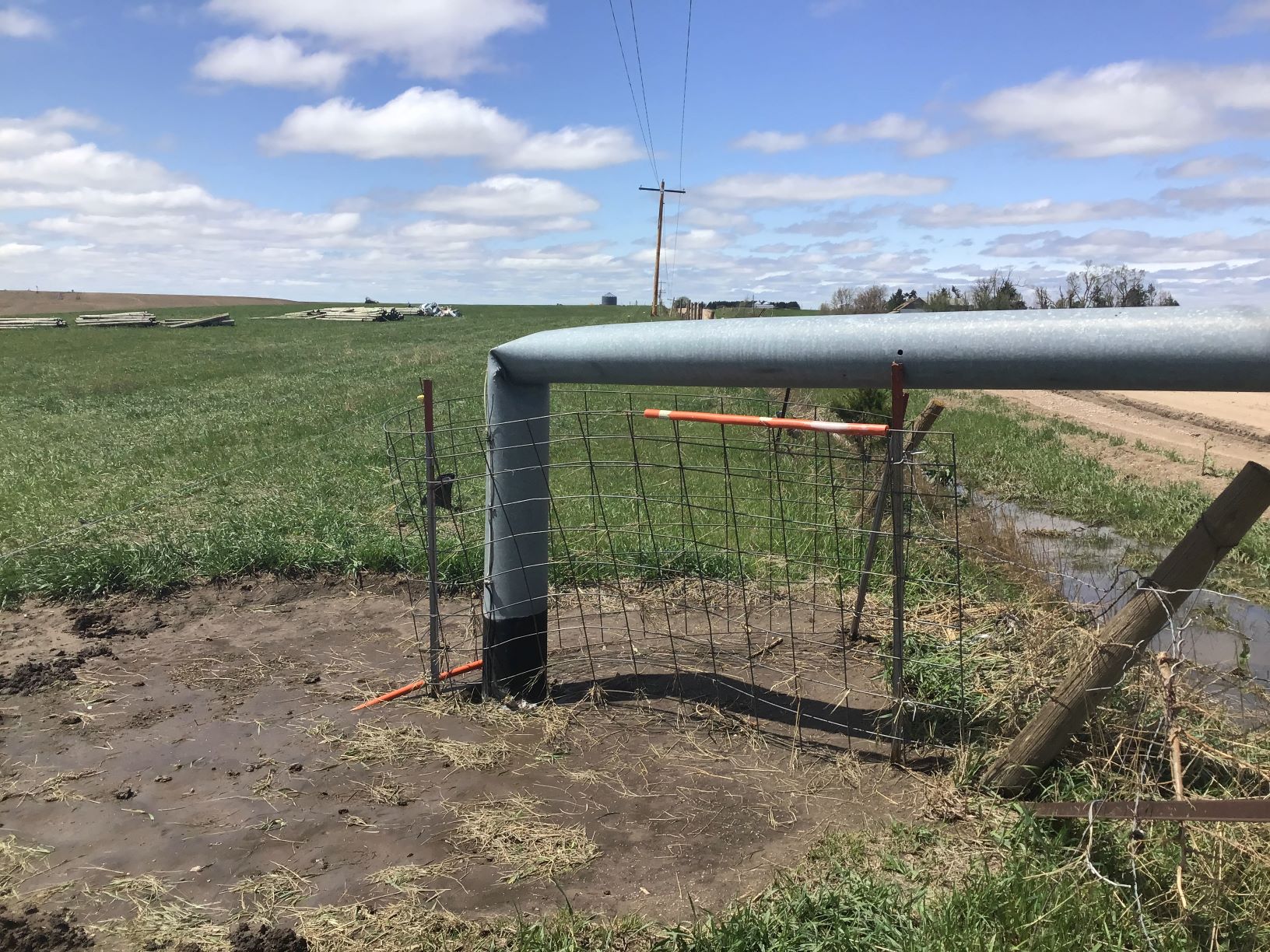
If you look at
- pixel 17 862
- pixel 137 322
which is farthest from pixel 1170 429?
pixel 137 322

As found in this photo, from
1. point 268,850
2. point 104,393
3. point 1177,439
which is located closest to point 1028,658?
point 268,850

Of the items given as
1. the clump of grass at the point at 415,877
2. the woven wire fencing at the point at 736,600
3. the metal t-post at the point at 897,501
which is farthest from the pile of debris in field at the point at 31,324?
the metal t-post at the point at 897,501

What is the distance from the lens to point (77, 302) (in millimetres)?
71375

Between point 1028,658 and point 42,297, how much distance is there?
283 feet

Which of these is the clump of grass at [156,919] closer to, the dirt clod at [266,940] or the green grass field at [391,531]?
the dirt clod at [266,940]

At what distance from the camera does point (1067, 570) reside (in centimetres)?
800

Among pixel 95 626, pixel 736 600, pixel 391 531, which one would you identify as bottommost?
pixel 95 626

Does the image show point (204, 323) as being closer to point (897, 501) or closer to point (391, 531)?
point (391, 531)

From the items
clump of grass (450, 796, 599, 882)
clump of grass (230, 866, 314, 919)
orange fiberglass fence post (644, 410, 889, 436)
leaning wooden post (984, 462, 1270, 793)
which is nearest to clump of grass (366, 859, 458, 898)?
clump of grass (450, 796, 599, 882)

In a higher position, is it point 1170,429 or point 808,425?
point 808,425

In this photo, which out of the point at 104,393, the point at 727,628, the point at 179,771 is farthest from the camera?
the point at 104,393

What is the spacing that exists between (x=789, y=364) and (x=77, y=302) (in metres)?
82.2

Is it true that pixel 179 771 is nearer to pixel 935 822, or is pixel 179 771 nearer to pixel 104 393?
Result: pixel 935 822

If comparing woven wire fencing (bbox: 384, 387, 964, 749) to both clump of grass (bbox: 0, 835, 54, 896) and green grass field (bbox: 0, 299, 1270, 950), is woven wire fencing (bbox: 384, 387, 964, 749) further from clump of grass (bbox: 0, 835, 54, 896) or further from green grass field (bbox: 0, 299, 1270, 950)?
clump of grass (bbox: 0, 835, 54, 896)
